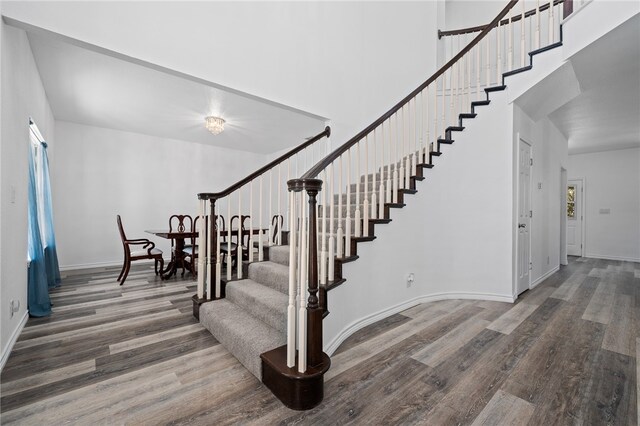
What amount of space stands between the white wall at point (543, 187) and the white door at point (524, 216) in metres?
0.17

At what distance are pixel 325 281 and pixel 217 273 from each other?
1.33 metres

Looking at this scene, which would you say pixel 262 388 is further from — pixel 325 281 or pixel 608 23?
pixel 608 23

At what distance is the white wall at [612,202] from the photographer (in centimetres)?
626

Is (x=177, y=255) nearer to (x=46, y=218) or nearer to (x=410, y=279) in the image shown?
(x=46, y=218)

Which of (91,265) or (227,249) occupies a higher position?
(227,249)

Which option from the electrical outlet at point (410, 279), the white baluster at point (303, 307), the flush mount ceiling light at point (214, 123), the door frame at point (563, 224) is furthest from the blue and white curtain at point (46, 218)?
the door frame at point (563, 224)

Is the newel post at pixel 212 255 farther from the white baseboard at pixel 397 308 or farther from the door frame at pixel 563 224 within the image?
the door frame at pixel 563 224

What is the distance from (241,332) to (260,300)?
296mm

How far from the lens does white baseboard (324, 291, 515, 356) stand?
2.19 meters

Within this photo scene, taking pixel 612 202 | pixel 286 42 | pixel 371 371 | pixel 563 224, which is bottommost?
pixel 371 371

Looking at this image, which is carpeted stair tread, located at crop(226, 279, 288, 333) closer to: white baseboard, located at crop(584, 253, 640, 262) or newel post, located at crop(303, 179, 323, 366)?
newel post, located at crop(303, 179, 323, 366)

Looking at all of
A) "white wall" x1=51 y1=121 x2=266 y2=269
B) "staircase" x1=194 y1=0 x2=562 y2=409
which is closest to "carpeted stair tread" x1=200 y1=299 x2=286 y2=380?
"staircase" x1=194 y1=0 x2=562 y2=409

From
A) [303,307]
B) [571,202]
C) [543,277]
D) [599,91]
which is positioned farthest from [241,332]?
[571,202]

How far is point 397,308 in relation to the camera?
2896 mm
